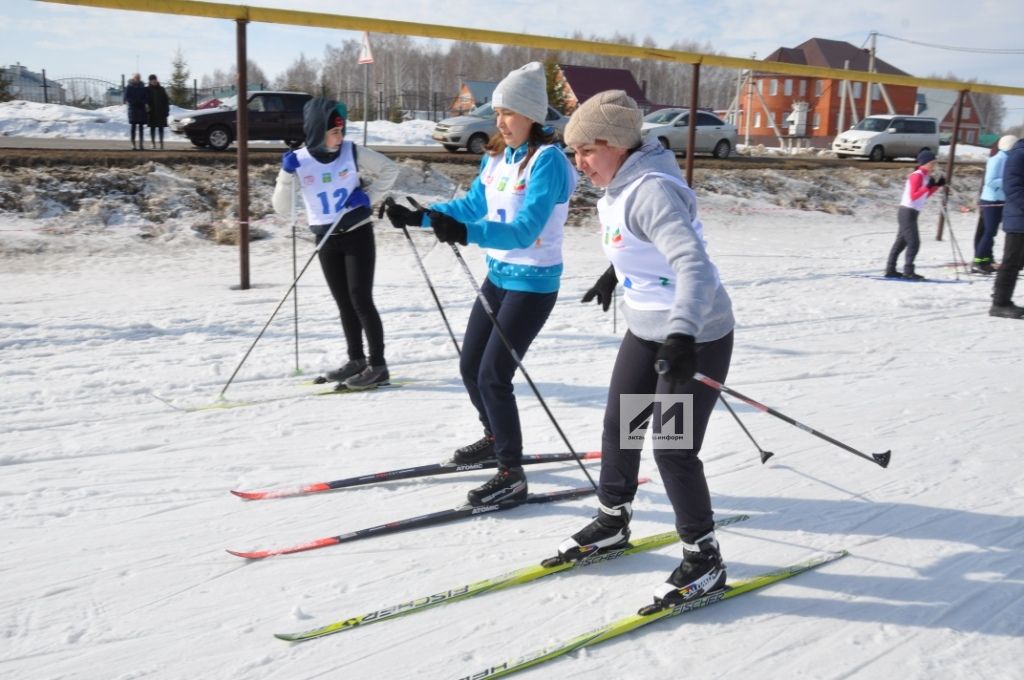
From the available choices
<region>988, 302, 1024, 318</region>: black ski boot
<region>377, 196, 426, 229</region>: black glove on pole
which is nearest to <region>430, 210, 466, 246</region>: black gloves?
<region>377, 196, 426, 229</region>: black glove on pole

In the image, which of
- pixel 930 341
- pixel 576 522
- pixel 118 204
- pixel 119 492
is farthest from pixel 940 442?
pixel 118 204

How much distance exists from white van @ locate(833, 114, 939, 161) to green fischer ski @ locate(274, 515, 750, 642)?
2359 cm

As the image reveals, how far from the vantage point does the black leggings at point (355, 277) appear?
518cm

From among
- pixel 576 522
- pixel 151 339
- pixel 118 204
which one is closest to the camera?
pixel 576 522

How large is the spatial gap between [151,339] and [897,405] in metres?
5.27

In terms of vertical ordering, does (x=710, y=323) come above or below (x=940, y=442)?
above

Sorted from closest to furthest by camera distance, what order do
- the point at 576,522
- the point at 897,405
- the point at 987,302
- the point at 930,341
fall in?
1. the point at 576,522
2. the point at 897,405
3. the point at 930,341
4. the point at 987,302

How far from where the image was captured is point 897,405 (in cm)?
509

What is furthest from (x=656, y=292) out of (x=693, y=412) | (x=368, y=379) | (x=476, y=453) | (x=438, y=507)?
(x=368, y=379)

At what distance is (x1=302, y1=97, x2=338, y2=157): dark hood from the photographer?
16.7 feet

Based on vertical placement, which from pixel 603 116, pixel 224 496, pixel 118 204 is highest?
pixel 603 116

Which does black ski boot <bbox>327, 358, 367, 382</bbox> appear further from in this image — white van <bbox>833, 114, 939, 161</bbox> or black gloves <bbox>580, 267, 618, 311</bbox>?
white van <bbox>833, 114, 939, 161</bbox>

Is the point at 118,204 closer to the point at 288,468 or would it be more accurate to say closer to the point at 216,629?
the point at 288,468

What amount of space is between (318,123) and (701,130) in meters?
17.6
